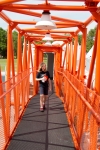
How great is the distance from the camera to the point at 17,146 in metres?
5.96

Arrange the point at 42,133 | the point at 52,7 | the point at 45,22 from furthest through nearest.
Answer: the point at 42,133, the point at 52,7, the point at 45,22

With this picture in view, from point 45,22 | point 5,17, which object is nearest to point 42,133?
point 45,22

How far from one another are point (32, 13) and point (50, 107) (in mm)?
4058

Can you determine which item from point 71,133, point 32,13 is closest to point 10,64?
point 32,13

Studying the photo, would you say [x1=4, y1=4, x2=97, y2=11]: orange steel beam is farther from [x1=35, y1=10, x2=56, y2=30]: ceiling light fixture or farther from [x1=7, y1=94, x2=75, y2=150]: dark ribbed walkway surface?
[x1=7, y1=94, x2=75, y2=150]: dark ribbed walkway surface

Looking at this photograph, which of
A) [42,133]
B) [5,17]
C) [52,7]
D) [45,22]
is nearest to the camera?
[45,22]

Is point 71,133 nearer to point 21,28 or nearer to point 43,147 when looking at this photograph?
point 43,147

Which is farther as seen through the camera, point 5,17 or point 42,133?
point 5,17

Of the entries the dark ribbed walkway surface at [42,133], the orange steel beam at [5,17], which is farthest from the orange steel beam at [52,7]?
the dark ribbed walkway surface at [42,133]

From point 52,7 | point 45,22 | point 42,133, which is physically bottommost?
point 42,133

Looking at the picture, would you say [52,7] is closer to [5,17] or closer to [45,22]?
[45,22]

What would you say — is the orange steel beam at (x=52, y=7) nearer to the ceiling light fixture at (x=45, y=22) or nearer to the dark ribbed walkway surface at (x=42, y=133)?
the ceiling light fixture at (x=45, y=22)

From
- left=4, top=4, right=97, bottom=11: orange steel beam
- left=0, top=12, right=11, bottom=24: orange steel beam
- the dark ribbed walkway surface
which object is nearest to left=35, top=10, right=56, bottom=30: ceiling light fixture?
left=4, top=4, right=97, bottom=11: orange steel beam

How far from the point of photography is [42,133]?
700cm
